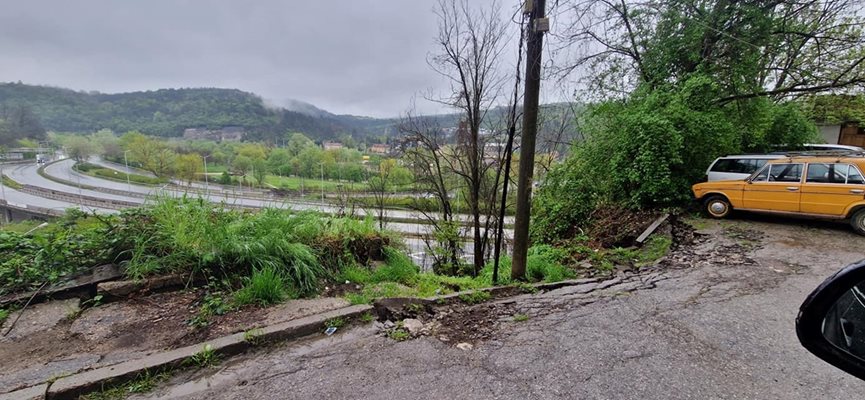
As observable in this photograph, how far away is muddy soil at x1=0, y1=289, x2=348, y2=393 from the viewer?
2.23 metres

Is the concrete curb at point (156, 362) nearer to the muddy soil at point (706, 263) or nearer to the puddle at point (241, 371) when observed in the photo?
the puddle at point (241, 371)

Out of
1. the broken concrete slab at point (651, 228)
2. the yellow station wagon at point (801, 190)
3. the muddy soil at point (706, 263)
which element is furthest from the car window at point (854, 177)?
the broken concrete slab at point (651, 228)

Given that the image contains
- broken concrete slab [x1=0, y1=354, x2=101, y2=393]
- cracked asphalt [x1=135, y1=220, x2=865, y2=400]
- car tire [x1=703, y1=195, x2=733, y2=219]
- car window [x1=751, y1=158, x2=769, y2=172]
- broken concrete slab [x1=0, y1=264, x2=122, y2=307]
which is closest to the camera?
broken concrete slab [x1=0, y1=354, x2=101, y2=393]

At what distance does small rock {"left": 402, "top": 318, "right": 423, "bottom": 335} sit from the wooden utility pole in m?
1.98

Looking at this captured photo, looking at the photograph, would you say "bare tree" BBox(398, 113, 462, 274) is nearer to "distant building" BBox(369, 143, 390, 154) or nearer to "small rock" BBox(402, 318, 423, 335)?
"distant building" BBox(369, 143, 390, 154)

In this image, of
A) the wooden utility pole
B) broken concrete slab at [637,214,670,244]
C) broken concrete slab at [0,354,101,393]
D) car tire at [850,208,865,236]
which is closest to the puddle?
broken concrete slab at [0,354,101,393]

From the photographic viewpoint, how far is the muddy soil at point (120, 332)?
7.33 feet

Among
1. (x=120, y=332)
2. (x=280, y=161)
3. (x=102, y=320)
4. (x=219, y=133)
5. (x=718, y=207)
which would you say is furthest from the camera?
(x=219, y=133)

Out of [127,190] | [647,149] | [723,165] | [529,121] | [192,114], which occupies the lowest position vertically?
[127,190]

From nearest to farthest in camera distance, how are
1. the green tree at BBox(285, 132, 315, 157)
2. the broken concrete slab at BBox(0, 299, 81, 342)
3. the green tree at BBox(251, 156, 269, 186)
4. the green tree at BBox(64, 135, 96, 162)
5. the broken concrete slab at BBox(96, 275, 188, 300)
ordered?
the broken concrete slab at BBox(0, 299, 81, 342) → the broken concrete slab at BBox(96, 275, 188, 300) → the green tree at BBox(64, 135, 96, 162) → the green tree at BBox(251, 156, 269, 186) → the green tree at BBox(285, 132, 315, 157)

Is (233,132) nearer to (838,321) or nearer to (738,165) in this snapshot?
(738,165)

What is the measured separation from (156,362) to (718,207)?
9.90m

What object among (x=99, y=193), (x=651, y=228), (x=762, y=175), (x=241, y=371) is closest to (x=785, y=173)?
(x=762, y=175)

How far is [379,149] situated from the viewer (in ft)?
57.6
